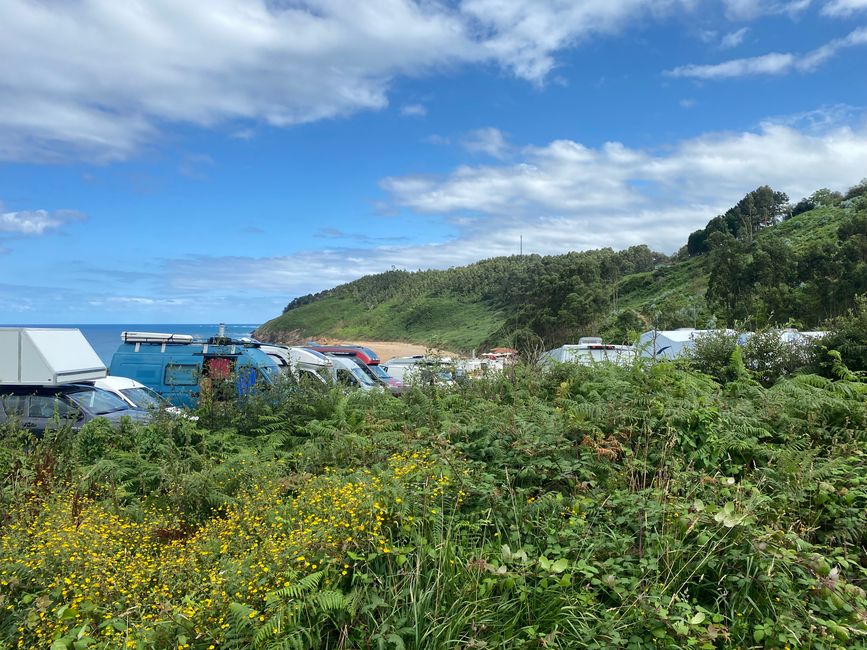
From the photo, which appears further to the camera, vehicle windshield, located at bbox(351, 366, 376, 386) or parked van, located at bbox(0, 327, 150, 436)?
vehicle windshield, located at bbox(351, 366, 376, 386)

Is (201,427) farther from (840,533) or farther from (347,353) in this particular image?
(347,353)

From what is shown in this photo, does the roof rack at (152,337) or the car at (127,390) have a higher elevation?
the roof rack at (152,337)

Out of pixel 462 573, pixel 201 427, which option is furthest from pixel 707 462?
pixel 201 427

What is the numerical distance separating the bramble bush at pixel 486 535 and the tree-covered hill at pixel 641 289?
13.5 feet

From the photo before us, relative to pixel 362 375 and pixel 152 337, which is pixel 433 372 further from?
pixel 152 337

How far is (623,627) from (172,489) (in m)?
4.62

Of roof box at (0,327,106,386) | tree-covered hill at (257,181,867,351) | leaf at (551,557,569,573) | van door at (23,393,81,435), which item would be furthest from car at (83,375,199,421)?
leaf at (551,557,569,573)

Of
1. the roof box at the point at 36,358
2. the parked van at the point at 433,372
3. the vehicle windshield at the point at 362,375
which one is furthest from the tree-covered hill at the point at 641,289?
the roof box at the point at 36,358

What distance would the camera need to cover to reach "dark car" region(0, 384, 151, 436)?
10.4 meters

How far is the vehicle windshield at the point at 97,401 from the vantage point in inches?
430

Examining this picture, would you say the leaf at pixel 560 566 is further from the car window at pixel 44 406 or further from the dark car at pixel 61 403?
the car window at pixel 44 406

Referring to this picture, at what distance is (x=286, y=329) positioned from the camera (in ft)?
421

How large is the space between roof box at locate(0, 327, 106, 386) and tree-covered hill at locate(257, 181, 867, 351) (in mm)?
7124

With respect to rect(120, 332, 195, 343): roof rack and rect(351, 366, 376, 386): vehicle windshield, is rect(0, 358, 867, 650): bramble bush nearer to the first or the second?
rect(120, 332, 195, 343): roof rack
